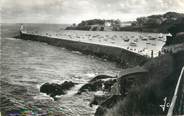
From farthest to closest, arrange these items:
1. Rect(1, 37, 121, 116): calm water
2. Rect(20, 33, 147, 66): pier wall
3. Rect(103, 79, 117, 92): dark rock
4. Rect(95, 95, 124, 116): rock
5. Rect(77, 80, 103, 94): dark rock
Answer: Rect(20, 33, 147, 66): pier wall, Rect(77, 80, 103, 94): dark rock, Rect(103, 79, 117, 92): dark rock, Rect(1, 37, 121, 116): calm water, Rect(95, 95, 124, 116): rock

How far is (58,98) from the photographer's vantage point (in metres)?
27.2

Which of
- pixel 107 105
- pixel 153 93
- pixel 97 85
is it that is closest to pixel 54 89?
pixel 97 85

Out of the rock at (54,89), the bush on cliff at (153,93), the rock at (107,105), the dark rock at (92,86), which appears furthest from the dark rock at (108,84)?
the bush on cliff at (153,93)

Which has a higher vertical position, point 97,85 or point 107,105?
point 107,105

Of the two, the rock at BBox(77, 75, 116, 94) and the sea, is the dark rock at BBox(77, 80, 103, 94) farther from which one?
the sea

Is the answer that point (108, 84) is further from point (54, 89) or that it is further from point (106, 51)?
point (106, 51)

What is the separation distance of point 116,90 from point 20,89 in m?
11.0

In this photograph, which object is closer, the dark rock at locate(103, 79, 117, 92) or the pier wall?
the dark rock at locate(103, 79, 117, 92)

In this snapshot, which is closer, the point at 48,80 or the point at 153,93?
the point at 153,93

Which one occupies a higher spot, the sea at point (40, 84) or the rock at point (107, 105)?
the rock at point (107, 105)

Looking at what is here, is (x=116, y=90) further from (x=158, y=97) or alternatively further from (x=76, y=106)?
(x=158, y=97)

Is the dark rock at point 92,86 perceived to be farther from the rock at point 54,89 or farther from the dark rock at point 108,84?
the rock at point 54,89

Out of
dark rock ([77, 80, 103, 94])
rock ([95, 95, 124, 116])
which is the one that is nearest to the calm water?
dark rock ([77, 80, 103, 94])

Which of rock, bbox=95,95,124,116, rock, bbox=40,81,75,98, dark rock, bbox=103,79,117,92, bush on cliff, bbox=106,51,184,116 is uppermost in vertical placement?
bush on cliff, bbox=106,51,184,116
